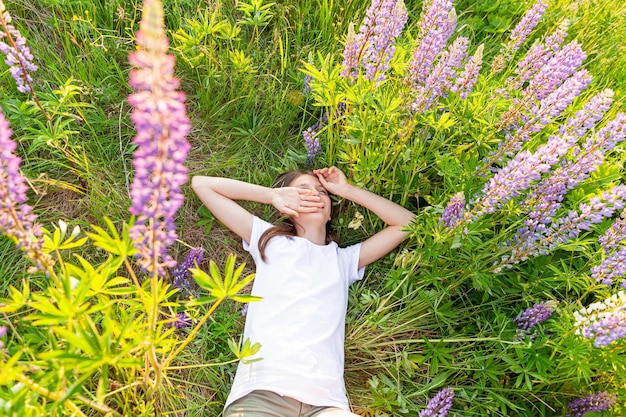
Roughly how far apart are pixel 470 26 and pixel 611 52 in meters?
0.97

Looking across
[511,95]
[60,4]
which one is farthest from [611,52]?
[60,4]

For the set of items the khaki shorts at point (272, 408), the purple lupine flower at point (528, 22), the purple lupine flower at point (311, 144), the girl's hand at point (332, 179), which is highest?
the purple lupine flower at point (528, 22)

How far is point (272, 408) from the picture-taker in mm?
2312

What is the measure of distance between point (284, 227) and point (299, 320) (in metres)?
0.54

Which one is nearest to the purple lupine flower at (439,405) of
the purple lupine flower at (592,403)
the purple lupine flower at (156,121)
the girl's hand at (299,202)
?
the purple lupine flower at (592,403)

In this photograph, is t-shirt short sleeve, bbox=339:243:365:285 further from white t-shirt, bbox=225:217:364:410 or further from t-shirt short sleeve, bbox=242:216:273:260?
t-shirt short sleeve, bbox=242:216:273:260

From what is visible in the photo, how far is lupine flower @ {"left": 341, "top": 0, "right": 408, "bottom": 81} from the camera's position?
2.24 meters

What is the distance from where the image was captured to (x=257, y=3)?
2.82 metres

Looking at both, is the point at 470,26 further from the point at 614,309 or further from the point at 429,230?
the point at 614,309

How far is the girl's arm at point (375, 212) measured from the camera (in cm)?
278

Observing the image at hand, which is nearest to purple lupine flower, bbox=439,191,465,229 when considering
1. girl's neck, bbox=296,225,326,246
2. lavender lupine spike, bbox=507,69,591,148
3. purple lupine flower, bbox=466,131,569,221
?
purple lupine flower, bbox=466,131,569,221

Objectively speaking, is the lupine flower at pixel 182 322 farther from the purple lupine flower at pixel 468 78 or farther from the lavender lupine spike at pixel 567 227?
the purple lupine flower at pixel 468 78

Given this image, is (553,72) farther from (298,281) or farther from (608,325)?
(298,281)

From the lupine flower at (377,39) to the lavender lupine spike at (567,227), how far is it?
985 millimetres
